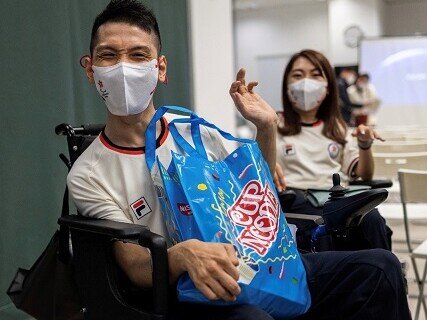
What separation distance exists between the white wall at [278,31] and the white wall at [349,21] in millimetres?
1046

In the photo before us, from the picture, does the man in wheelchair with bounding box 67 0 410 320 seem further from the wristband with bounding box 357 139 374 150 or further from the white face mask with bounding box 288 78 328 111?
the white face mask with bounding box 288 78 328 111

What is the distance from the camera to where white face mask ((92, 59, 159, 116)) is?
5.17ft

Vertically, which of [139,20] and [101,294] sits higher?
[139,20]

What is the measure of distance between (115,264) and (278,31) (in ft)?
47.6

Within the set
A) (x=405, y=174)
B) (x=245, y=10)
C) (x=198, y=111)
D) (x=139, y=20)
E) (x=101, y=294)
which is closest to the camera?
(x=101, y=294)

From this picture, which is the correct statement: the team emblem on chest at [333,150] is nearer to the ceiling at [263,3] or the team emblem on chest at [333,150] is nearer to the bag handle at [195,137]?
the bag handle at [195,137]

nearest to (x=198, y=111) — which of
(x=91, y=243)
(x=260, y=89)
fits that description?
(x=91, y=243)

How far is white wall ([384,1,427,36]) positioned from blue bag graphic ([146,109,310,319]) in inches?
551

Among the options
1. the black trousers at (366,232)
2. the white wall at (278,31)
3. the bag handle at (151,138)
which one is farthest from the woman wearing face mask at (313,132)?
the white wall at (278,31)

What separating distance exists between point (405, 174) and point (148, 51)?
172 cm

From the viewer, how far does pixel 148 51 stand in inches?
63.6

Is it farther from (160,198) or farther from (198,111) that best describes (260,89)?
(160,198)

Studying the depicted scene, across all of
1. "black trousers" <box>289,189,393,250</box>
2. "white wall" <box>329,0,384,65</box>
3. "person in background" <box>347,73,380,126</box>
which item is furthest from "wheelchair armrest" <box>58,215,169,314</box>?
"white wall" <box>329,0,384,65</box>

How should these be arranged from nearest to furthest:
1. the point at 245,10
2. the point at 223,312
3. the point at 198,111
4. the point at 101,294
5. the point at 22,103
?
1. the point at 223,312
2. the point at 101,294
3. the point at 22,103
4. the point at 198,111
5. the point at 245,10
